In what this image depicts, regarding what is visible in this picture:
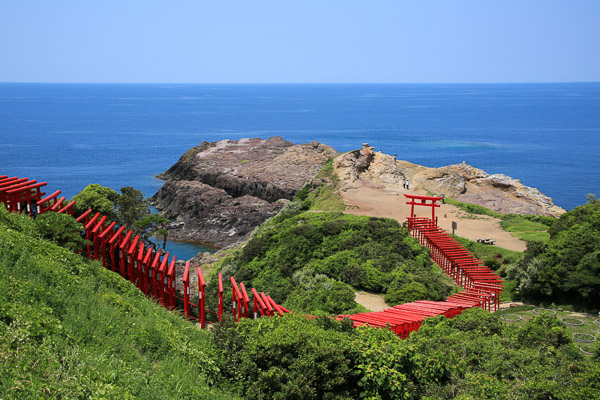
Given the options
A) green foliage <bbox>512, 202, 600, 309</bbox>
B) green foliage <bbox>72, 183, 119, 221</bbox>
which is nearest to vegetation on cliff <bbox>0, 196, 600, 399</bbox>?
green foliage <bbox>512, 202, 600, 309</bbox>

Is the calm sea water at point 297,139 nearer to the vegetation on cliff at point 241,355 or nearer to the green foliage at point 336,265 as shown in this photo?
the green foliage at point 336,265

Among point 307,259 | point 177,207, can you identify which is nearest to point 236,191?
point 177,207

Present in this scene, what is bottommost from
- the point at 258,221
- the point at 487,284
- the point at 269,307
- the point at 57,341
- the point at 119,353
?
the point at 258,221

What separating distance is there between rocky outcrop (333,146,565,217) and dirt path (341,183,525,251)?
2202 millimetres

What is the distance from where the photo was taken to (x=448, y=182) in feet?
178

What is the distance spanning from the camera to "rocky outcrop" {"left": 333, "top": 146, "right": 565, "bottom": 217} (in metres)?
43.2

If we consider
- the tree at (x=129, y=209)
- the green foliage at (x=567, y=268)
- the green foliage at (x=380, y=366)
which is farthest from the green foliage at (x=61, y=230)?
the tree at (x=129, y=209)

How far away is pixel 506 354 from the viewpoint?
11.8 m

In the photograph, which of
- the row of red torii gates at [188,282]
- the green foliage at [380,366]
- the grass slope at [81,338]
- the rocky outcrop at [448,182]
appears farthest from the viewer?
the rocky outcrop at [448,182]

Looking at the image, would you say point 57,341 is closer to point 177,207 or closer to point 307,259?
point 307,259

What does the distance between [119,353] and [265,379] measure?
2.67 m

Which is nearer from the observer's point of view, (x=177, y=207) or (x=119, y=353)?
(x=119, y=353)

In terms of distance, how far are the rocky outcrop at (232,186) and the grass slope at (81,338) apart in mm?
35428

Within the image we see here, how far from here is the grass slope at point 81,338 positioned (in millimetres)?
8016
